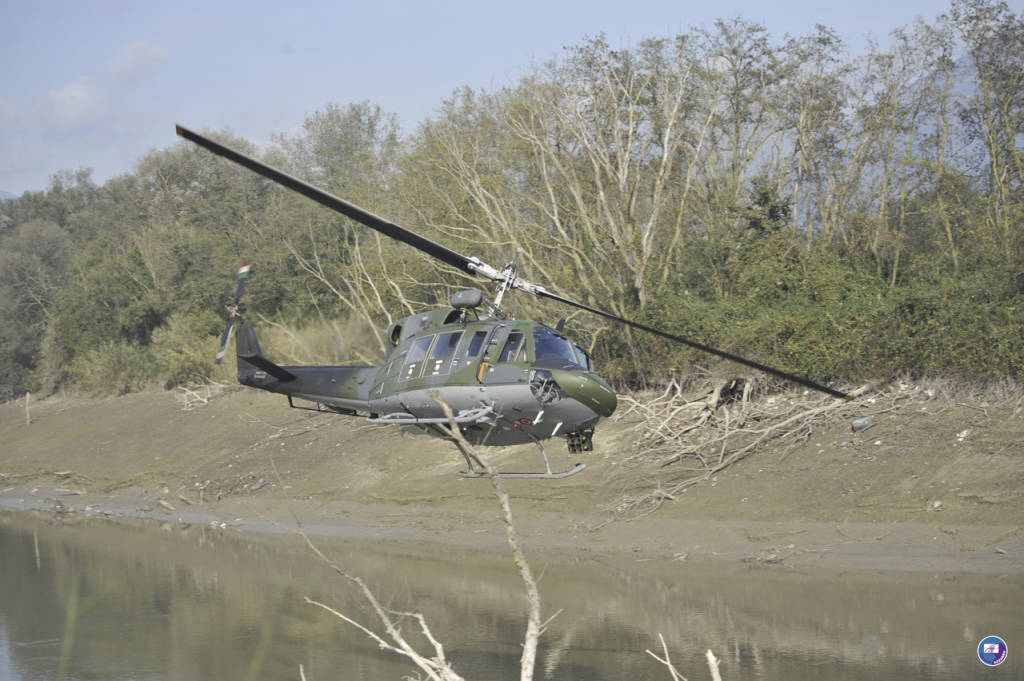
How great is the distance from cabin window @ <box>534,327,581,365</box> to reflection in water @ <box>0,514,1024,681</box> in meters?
4.51

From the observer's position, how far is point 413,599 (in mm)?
19297

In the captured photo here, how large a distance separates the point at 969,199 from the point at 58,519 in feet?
90.4

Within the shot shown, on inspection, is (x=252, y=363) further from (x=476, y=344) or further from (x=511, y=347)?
(x=511, y=347)

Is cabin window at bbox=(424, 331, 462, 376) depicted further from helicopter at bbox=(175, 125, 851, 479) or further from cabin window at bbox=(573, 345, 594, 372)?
cabin window at bbox=(573, 345, 594, 372)

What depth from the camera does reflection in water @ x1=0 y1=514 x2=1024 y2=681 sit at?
15.3 meters

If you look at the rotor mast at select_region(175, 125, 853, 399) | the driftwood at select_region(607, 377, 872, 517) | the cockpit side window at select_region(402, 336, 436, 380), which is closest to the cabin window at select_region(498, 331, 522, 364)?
the rotor mast at select_region(175, 125, 853, 399)

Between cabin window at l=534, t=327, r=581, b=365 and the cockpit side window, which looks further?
the cockpit side window

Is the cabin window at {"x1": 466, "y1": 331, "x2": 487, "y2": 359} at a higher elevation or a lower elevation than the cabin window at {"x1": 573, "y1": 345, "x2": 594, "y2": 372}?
higher

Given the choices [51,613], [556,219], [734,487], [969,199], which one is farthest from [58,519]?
[969,199]

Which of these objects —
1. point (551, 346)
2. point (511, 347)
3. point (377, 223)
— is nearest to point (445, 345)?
point (511, 347)

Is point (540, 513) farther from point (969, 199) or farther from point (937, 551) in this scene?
point (969, 199)

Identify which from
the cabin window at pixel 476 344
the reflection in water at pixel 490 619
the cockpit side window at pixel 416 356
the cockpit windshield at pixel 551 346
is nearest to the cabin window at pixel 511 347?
the cockpit windshield at pixel 551 346

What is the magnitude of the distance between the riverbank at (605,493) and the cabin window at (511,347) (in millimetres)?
8206

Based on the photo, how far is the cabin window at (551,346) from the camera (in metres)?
14.2
